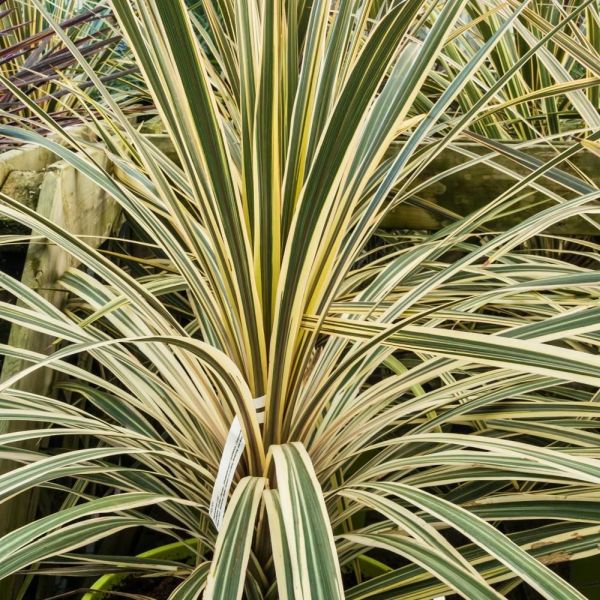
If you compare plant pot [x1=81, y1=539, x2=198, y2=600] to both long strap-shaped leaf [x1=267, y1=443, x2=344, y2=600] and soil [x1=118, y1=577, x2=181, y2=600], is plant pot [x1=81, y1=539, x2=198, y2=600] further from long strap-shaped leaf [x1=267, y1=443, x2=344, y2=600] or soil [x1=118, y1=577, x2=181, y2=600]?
long strap-shaped leaf [x1=267, y1=443, x2=344, y2=600]

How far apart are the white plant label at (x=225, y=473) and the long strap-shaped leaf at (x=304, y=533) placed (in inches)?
2.0

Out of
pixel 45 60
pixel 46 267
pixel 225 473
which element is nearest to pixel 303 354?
pixel 225 473

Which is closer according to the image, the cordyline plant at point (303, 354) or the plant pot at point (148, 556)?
the cordyline plant at point (303, 354)

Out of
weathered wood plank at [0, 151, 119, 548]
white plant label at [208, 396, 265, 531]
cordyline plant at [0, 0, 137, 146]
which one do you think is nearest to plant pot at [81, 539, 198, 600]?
weathered wood plank at [0, 151, 119, 548]

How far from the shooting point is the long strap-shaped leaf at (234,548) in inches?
20.4

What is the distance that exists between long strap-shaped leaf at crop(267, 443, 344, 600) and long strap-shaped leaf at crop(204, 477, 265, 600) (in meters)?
0.02

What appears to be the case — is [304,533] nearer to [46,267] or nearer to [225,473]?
[225,473]

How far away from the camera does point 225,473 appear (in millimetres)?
639

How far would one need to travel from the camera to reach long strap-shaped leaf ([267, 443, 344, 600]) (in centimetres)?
48

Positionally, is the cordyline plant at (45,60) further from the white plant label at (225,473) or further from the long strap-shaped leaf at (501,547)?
the long strap-shaped leaf at (501,547)

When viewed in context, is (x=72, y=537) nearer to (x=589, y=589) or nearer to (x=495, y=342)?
(x=495, y=342)

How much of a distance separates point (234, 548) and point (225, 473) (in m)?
0.09

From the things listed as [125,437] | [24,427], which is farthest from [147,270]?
[125,437]

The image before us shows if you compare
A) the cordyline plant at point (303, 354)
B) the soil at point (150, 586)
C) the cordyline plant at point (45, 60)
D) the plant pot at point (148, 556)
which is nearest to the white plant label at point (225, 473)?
the cordyline plant at point (303, 354)
